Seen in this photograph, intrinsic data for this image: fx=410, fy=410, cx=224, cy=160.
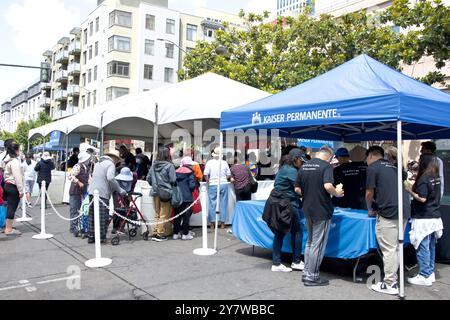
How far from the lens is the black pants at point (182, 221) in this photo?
26.9 feet

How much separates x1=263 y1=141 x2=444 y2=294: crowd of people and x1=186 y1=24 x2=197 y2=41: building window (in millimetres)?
49707

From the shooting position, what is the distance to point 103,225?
25.3 feet

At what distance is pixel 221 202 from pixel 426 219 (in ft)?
16.5

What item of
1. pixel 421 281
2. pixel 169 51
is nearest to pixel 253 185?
pixel 421 281

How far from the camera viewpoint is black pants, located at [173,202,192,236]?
8.19 meters

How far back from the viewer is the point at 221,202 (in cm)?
973

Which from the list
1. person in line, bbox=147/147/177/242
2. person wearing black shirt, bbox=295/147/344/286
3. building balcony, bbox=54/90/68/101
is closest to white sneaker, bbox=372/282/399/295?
person wearing black shirt, bbox=295/147/344/286

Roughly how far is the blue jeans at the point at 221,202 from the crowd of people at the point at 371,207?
12.1ft

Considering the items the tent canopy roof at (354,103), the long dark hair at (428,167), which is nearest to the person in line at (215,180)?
the tent canopy roof at (354,103)

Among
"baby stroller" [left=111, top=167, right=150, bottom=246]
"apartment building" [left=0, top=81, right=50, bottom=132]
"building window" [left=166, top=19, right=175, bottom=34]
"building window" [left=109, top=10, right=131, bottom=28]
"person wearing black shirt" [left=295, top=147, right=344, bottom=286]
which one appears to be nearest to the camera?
"person wearing black shirt" [left=295, top=147, right=344, bottom=286]

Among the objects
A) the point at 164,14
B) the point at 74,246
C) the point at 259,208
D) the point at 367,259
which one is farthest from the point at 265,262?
the point at 164,14

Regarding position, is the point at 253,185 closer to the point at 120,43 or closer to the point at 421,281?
the point at 421,281

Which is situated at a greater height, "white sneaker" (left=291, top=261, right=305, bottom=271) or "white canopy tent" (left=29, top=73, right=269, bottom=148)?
"white canopy tent" (left=29, top=73, right=269, bottom=148)

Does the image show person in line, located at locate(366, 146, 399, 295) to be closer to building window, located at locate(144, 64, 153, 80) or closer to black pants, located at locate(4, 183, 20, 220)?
black pants, located at locate(4, 183, 20, 220)
